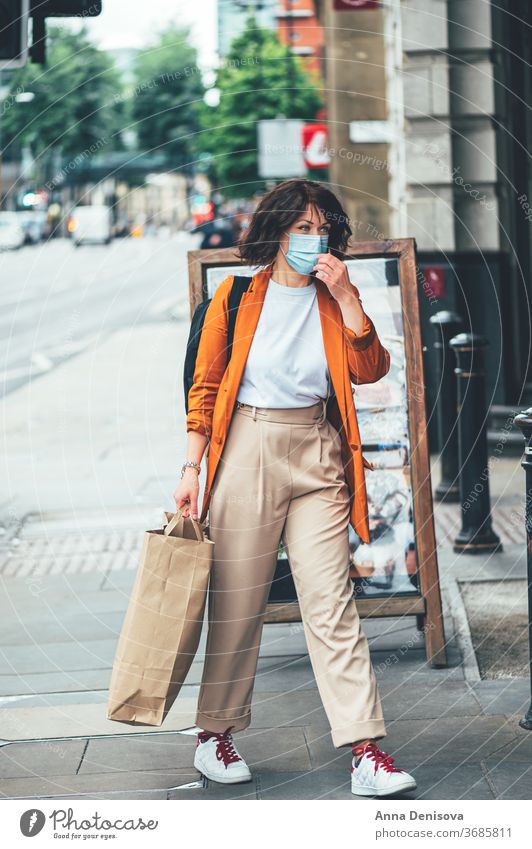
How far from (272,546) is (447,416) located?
4.65 meters

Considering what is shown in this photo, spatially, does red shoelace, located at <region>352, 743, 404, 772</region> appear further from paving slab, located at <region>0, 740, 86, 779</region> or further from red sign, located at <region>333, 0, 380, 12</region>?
red sign, located at <region>333, 0, 380, 12</region>

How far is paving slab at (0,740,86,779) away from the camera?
429cm

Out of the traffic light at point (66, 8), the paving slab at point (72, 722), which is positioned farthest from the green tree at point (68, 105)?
the paving slab at point (72, 722)

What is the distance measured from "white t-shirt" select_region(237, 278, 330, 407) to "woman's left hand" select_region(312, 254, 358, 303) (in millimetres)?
194

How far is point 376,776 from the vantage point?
3801 mm

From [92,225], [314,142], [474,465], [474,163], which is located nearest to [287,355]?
[474,465]

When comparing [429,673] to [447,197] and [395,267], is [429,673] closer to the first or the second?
[395,267]

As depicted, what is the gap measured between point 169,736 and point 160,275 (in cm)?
3962

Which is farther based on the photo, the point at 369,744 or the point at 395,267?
the point at 395,267

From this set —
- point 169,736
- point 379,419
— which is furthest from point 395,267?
point 169,736

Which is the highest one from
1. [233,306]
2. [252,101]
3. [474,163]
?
[252,101]

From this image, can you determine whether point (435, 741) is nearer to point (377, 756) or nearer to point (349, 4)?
point (377, 756)

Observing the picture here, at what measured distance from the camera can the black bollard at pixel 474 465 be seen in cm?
723
